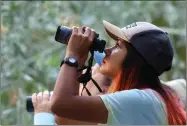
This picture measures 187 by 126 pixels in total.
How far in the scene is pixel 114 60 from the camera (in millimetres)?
1412

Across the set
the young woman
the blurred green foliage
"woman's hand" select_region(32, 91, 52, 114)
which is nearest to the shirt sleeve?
"woman's hand" select_region(32, 91, 52, 114)

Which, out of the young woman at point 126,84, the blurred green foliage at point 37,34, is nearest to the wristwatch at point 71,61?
the young woman at point 126,84

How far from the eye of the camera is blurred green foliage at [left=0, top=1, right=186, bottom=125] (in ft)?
8.86

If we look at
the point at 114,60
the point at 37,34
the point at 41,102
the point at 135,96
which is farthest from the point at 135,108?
the point at 37,34

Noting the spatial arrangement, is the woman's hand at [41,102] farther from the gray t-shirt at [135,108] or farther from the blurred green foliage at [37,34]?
the blurred green foliage at [37,34]

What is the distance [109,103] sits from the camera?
132 centimetres

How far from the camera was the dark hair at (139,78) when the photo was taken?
141cm

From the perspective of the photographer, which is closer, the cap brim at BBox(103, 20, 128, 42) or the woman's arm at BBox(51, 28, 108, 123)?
the woman's arm at BBox(51, 28, 108, 123)

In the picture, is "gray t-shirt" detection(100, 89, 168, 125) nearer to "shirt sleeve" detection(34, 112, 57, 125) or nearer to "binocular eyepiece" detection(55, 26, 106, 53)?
"binocular eyepiece" detection(55, 26, 106, 53)

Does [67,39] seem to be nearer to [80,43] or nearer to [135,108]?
[80,43]

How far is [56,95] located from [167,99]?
0.91 feet

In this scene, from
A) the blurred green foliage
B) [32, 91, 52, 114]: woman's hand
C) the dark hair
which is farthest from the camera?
the blurred green foliage

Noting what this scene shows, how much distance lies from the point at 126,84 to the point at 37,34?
1731 mm

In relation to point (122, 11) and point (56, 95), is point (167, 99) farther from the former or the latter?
point (122, 11)
